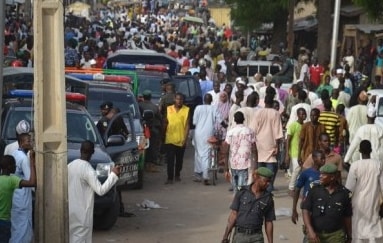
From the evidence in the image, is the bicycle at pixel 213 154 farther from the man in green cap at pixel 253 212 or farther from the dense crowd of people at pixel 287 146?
the man in green cap at pixel 253 212

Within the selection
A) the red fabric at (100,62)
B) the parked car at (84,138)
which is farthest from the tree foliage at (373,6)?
the parked car at (84,138)

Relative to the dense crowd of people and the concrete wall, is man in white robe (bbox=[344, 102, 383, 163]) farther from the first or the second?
Result: the concrete wall

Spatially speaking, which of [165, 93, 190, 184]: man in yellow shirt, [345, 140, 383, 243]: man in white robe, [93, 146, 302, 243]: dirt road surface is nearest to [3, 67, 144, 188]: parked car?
[165, 93, 190, 184]: man in yellow shirt

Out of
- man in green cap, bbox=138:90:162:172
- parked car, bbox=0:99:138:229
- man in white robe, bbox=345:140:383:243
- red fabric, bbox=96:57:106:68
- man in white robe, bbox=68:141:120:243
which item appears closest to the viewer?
man in white robe, bbox=68:141:120:243

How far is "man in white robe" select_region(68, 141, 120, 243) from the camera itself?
11188 mm

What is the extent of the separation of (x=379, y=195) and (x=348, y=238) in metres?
1.39

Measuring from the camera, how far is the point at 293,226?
15.6 metres

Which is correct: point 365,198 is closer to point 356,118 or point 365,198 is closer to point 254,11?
point 356,118

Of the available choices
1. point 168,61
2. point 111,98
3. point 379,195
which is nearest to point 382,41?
point 168,61

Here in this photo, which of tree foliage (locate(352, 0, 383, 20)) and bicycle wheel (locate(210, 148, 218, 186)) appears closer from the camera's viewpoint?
bicycle wheel (locate(210, 148, 218, 186))

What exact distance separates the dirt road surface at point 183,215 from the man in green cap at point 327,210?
3.48 metres

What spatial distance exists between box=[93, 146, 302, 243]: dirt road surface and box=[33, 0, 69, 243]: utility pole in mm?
3628

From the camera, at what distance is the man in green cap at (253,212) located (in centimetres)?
1083

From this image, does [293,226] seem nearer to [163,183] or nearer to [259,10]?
[163,183]
